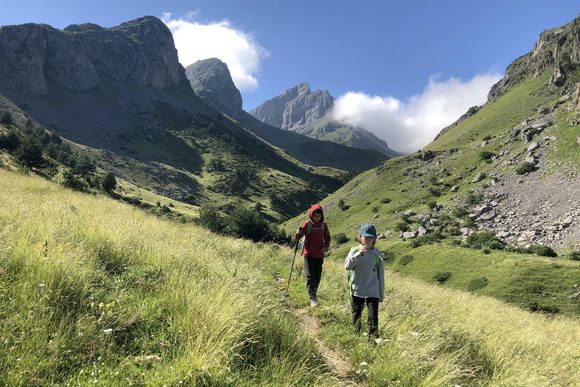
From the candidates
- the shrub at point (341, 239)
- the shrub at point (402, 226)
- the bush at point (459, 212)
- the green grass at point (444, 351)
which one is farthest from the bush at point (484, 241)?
the green grass at point (444, 351)

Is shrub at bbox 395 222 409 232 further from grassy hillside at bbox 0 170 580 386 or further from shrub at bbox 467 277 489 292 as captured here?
grassy hillside at bbox 0 170 580 386

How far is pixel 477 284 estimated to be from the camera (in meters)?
35.2

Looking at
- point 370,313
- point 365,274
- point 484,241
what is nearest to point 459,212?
point 484,241

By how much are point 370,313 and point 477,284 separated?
33.0 meters

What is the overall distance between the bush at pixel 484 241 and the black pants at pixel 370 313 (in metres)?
42.1

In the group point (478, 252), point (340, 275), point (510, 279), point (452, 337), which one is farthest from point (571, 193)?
point (452, 337)

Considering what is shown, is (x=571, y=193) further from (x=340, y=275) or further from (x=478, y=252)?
(x=340, y=275)

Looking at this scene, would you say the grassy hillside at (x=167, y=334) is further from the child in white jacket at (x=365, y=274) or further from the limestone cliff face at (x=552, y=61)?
the limestone cliff face at (x=552, y=61)

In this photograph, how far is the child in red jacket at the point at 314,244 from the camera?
33.4ft

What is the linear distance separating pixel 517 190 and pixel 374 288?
5883 centimetres

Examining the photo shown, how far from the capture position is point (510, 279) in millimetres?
33625

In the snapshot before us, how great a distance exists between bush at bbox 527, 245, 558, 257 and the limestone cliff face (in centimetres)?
7087

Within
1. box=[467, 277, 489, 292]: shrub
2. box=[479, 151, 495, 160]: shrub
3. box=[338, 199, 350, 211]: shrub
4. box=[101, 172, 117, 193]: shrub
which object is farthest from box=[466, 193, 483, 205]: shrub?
box=[101, 172, 117, 193]: shrub

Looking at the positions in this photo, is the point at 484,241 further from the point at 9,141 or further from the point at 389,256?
the point at 9,141
